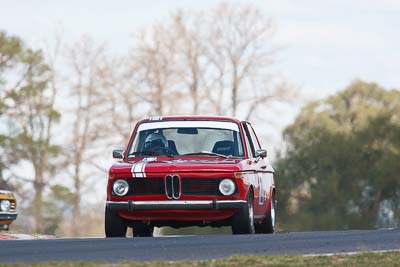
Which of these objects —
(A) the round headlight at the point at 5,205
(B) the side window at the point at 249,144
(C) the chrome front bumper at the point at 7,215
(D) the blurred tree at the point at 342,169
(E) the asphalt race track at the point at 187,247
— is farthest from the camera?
(D) the blurred tree at the point at 342,169

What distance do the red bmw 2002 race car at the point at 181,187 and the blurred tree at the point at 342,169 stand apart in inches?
1677

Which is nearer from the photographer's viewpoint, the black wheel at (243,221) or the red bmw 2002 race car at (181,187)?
the red bmw 2002 race car at (181,187)

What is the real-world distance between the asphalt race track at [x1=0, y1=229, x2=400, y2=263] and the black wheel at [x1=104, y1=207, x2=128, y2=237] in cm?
176

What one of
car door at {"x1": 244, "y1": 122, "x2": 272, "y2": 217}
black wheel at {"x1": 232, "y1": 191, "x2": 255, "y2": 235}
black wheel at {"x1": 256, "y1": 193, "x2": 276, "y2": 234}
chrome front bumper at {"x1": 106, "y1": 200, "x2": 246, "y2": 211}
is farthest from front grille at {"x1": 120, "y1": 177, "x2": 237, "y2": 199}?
black wheel at {"x1": 256, "y1": 193, "x2": 276, "y2": 234}

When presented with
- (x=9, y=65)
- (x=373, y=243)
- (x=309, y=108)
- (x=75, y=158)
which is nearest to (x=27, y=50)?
(x=9, y=65)

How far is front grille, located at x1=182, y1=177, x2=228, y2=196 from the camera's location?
17500 millimetres

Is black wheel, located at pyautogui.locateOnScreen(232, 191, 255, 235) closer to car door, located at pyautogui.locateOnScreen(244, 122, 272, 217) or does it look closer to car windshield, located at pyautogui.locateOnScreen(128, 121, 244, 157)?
car door, located at pyautogui.locateOnScreen(244, 122, 272, 217)

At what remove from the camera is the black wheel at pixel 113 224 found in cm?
1770

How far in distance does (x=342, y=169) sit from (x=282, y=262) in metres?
Answer: 51.0

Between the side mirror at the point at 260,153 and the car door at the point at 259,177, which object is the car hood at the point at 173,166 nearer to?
the car door at the point at 259,177

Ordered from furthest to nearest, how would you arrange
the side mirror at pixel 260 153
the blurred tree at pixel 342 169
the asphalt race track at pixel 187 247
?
the blurred tree at pixel 342 169 → the side mirror at pixel 260 153 → the asphalt race track at pixel 187 247

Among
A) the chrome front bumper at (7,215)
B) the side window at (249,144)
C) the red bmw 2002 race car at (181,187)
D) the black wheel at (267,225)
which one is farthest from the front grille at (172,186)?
the chrome front bumper at (7,215)

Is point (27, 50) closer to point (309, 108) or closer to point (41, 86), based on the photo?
point (41, 86)

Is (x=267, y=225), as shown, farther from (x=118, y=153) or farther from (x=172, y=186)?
(x=172, y=186)
